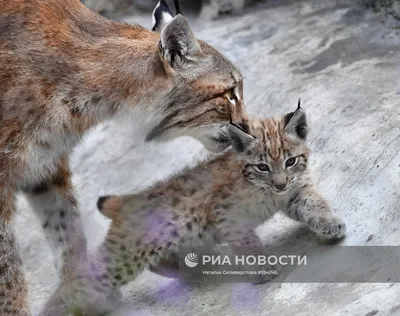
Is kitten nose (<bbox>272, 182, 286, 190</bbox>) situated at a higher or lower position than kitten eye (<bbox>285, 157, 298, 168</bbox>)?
lower

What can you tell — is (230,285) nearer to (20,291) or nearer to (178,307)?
(178,307)

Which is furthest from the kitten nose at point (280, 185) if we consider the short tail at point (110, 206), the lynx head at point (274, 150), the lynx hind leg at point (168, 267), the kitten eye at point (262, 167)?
the short tail at point (110, 206)

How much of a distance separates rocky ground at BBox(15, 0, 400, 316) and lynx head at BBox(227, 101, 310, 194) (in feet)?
1.34

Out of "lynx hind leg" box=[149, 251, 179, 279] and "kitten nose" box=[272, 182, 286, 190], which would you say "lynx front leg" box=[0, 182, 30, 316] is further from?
"kitten nose" box=[272, 182, 286, 190]

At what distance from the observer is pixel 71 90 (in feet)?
18.3

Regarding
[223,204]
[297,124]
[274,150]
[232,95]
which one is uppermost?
[232,95]

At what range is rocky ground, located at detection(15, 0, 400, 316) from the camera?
5.23 metres

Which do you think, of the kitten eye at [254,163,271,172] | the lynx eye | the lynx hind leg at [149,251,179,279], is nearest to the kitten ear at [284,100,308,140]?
the lynx eye

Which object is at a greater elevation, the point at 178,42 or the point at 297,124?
the point at 178,42

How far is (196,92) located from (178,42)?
1.16ft

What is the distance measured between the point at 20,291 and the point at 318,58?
359 cm

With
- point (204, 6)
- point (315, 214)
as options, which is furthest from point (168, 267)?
point (204, 6)

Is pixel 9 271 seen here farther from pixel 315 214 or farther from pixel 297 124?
pixel 297 124

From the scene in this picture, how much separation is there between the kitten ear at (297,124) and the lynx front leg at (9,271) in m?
1.81
